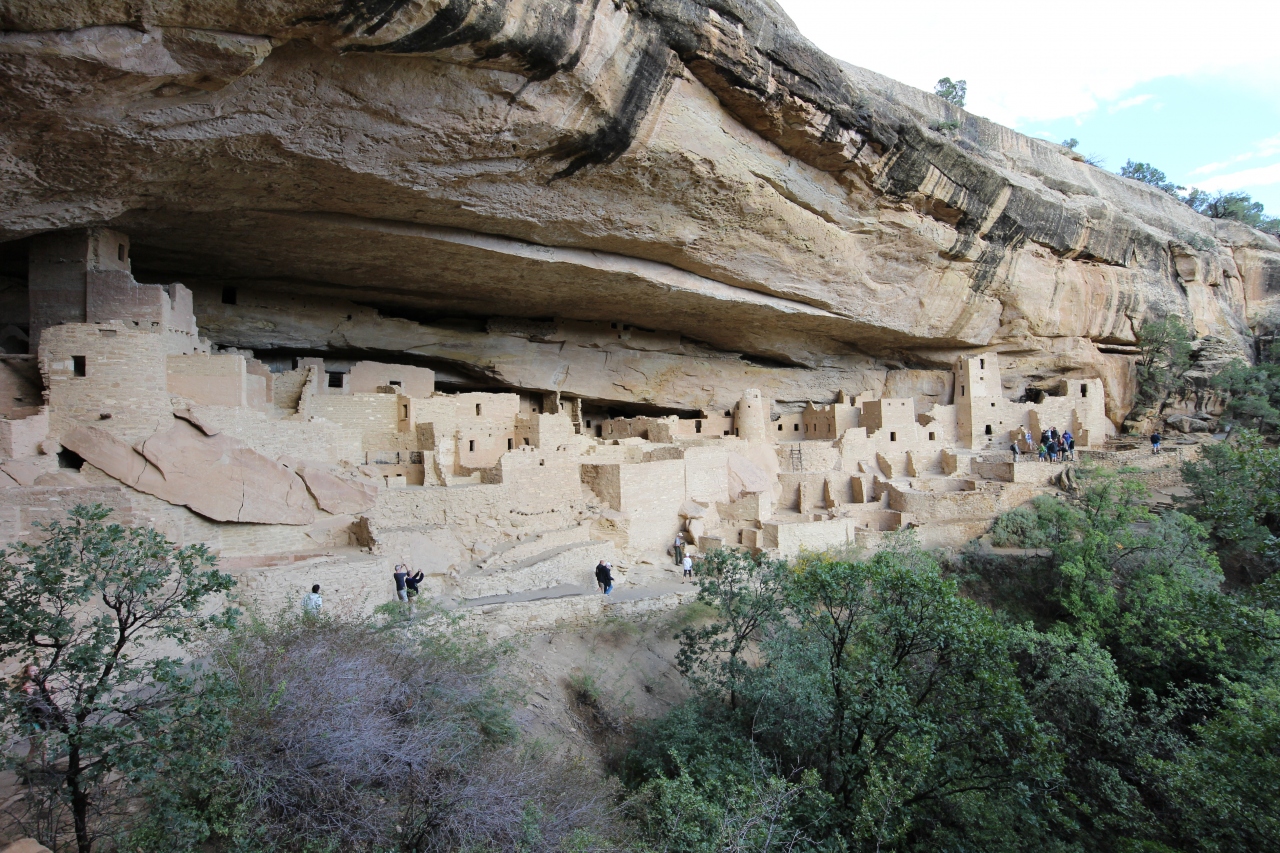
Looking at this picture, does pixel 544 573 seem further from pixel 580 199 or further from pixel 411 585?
pixel 580 199

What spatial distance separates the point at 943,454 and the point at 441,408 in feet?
38.4

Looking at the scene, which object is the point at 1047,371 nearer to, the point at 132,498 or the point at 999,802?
the point at 999,802

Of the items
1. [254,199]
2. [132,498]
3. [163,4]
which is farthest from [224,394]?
[163,4]

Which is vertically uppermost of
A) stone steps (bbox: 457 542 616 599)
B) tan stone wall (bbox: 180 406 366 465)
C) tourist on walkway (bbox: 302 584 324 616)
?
tan stone wall (bbox: 180 406 366 465)

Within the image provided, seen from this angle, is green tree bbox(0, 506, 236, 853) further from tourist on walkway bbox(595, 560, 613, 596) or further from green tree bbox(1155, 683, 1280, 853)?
green tree bbox(1155, 683, 1280, 853)

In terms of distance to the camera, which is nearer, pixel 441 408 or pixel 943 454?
pixel 441 408

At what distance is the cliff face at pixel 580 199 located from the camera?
703 cm

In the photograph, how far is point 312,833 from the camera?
4.77 m

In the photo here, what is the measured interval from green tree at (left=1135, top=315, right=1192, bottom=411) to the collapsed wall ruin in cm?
644

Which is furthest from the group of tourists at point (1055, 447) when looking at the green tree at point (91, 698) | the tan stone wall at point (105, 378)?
the tan stone wall at point (105, 378)

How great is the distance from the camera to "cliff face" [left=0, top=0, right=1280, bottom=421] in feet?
23.1

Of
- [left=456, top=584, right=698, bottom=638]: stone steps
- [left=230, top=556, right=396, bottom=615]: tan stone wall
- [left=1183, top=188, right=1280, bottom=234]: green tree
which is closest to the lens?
[left=230, top=556, right=396, bottom=615]: tan stone wall

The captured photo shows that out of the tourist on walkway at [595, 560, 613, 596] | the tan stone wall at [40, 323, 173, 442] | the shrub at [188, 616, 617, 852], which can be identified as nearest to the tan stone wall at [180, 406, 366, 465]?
the tan stone wall at [40, 323, 173, 442]

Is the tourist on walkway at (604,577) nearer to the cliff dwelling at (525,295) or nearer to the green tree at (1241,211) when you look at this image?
the cliff dwelling at (525,295)
